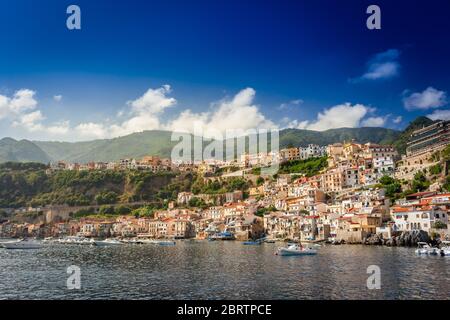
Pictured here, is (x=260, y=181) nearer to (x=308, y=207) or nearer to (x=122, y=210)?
(x=308, y=207)

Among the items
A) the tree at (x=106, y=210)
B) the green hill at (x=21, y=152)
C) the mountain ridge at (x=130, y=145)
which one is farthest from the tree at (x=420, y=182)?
the green hill at (x=21, y=152)

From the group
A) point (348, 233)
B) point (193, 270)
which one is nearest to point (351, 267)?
point (193, 270)

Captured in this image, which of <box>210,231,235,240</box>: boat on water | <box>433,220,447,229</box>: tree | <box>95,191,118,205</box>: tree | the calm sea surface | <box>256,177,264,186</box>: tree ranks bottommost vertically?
<box>210,231,235,240</box>: boat on water

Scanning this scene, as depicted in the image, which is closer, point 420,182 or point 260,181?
point 420,182

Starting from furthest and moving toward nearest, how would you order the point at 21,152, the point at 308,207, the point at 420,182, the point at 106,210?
the point at 21,152 < the point at 106,210 < the point at 308,207 < the point at 420,182

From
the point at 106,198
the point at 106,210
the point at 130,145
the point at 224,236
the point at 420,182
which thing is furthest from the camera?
the point at 130,145

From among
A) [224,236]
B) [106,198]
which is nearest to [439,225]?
[224,236]

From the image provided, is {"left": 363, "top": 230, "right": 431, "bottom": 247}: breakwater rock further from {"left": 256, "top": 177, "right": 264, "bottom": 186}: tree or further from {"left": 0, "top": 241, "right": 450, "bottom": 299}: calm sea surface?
{"left": 256, "top": 177, "right": 264, "bottom": 186}: tree

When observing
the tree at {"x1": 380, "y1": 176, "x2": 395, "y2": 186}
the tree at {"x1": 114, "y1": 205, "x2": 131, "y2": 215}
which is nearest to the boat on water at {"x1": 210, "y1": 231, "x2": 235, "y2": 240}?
the tree at {"x1": 380, "y1": 176, "x2": 395, "y2": 186}

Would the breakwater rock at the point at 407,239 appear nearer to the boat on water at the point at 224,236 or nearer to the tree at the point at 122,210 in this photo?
the boat on water at the point at 224,236
